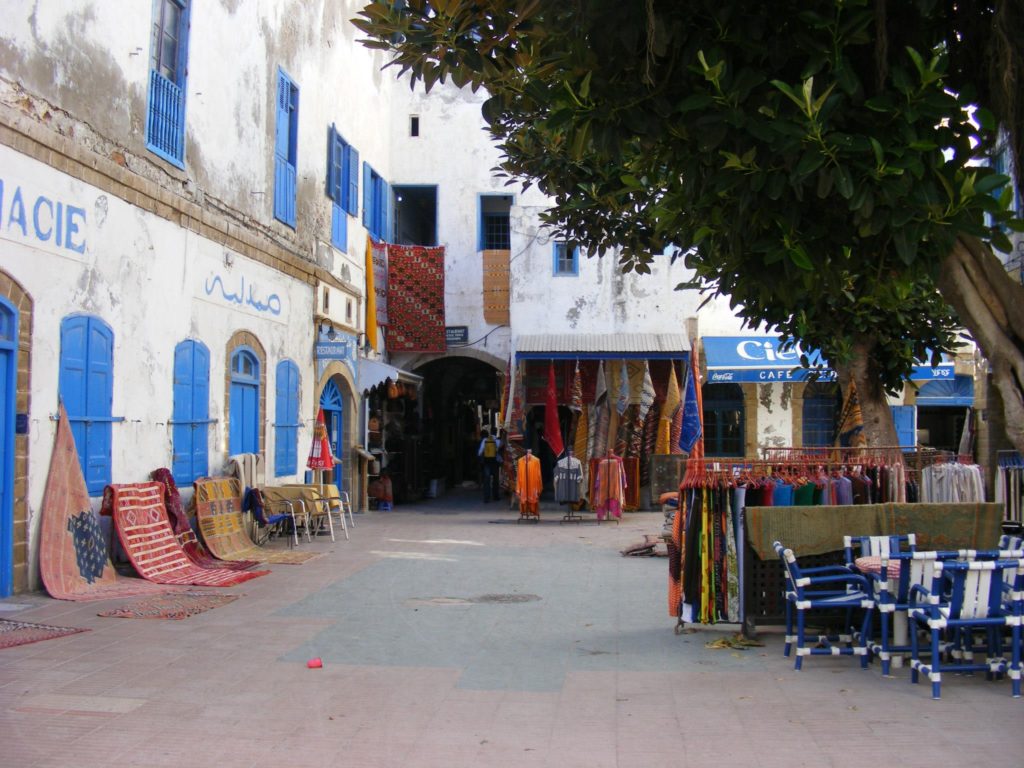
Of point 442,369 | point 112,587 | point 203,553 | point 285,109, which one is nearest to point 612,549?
point 203,553

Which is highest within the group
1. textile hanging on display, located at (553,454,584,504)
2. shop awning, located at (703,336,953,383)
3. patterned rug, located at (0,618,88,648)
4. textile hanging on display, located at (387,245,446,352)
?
textile hanging on display, located at (387,245,446,352)

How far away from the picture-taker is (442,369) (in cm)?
2583

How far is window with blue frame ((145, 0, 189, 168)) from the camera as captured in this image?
10977mm

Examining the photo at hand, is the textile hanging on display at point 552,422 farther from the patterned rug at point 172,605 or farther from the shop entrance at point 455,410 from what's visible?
the patterned rug at point 172,605

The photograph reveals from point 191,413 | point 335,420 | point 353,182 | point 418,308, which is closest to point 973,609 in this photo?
point 191,413

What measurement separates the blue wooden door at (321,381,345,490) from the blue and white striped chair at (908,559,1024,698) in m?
12.8

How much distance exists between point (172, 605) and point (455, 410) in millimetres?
18386

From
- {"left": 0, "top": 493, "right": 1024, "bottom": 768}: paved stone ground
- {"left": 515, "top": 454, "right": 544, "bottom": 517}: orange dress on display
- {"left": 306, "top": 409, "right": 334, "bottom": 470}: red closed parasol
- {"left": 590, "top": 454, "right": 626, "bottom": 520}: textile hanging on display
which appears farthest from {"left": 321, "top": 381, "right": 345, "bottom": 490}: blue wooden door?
{"left": 0, "top": 493, "right": 1024, "bottom": 768}: paved stone ground

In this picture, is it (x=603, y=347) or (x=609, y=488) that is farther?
(x=603, y=347)

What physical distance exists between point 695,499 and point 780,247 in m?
3.27

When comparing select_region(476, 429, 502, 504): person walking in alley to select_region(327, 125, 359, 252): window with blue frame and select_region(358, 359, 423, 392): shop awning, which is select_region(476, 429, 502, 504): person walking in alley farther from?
select_region(327, 125, 359, 252): window with blue frame

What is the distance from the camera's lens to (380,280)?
2111 cm

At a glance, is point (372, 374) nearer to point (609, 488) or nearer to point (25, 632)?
point (609, 488)

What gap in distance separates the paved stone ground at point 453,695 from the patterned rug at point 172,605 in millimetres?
185
